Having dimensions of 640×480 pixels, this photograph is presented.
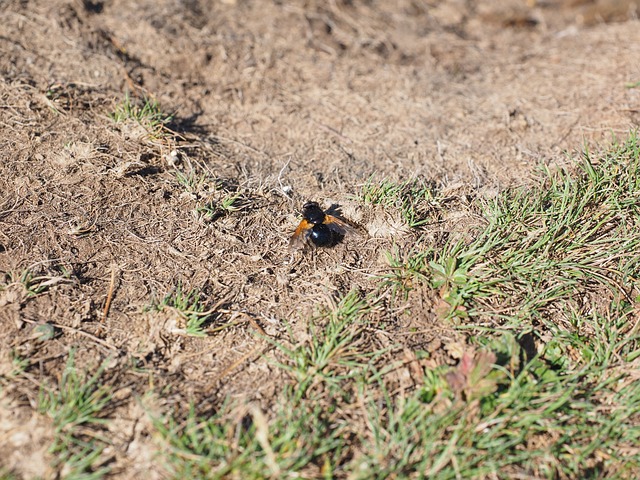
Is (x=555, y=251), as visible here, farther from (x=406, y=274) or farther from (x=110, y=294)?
(x=110, y=294)

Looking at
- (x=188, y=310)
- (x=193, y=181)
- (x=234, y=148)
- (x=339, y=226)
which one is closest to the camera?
(x=188, y=310)

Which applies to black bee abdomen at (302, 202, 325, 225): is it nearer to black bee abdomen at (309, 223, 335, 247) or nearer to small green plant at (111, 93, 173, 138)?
black bee abdomen at (309, 223, 335, 247)

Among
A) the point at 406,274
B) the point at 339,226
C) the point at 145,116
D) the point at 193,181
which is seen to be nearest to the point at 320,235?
the point at 339,226

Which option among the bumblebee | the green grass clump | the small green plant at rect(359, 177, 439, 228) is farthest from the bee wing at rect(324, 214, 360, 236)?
the green grass clump

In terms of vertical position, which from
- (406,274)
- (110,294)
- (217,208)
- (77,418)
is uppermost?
(406,274)

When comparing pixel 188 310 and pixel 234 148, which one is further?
pixel 234 148

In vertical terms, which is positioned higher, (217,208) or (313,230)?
(313,230)

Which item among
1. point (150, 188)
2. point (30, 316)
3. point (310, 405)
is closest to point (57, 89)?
point (150, 188)
